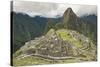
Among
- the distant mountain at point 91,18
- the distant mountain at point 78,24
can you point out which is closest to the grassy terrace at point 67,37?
the distant mountain at point 78,24

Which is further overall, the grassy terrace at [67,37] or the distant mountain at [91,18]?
the distant mountain at [91,18]

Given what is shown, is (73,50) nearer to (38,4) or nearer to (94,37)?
(94,37)

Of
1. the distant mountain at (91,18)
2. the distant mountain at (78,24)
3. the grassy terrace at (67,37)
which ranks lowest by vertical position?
the grassy terrace at (67,37)

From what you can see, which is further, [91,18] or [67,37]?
[91,18]

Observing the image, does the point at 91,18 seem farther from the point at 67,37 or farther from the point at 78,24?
the point at 67,37

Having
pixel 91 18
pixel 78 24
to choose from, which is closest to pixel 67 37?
pixel 78 24

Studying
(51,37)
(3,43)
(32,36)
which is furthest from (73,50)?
(3,43)

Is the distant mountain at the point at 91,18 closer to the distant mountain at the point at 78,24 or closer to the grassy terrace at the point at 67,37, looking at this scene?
the distant mountain at the point at 78,24

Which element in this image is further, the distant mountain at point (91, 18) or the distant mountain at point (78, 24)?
the distant mountain at point (91, 18)

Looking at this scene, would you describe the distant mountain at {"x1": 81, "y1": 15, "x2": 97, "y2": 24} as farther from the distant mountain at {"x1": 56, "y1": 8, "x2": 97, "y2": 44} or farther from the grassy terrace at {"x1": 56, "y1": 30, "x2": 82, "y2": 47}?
the grassy terrace at {"x1": 56, "y1": 30, "x2": 82, "y2": 47}

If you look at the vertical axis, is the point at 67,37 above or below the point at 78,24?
below

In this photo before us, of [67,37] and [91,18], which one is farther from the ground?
[91,18]

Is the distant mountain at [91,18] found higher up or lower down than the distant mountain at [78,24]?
higher up

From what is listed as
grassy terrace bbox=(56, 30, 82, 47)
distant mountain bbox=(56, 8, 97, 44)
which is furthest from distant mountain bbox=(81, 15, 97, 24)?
grassy terrace bbox=(56, 30, 82, 47)
